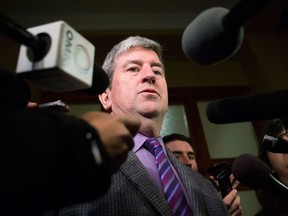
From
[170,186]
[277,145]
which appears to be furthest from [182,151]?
[277,145]

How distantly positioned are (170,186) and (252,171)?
0.24 m

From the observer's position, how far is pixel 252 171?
2.22 feet

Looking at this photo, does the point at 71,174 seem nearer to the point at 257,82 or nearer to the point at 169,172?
the point at 169,172

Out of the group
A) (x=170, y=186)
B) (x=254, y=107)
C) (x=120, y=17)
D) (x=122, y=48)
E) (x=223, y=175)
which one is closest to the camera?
(x=254, y=107)

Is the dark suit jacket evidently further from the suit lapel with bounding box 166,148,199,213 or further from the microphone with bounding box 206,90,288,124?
the microphone with bounding box 206,90,288,124

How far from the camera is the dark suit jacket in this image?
666 mm

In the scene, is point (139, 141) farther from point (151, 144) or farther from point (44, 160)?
point (44, 160)

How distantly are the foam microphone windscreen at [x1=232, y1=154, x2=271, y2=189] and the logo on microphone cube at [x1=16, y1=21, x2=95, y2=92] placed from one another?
45cm

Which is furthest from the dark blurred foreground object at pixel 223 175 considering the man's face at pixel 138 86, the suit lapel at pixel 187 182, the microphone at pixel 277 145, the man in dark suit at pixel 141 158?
the microphone at pixel 277 145

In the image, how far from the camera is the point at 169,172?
0.86 metres

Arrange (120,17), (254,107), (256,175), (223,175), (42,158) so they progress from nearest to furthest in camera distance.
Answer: (42,158)
(254,107)
(256,175)
(223,175)
(120,17)

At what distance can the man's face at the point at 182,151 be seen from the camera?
177 centimetres

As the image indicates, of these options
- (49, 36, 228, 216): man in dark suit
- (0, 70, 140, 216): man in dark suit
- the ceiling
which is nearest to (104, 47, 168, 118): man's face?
(49, 36, 228, 216): man in dark suit

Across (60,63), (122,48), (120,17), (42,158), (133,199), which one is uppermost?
(120,17)
